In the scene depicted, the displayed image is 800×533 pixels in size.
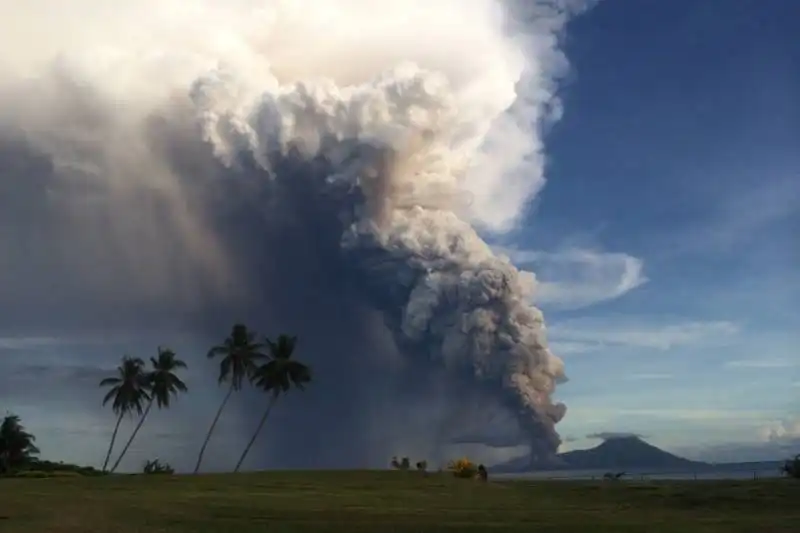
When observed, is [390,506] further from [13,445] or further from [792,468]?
[13,445]

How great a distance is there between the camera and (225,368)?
102625mm

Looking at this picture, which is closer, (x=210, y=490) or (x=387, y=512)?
(x=387, y=512)

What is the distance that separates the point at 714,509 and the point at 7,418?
85938 millimetres

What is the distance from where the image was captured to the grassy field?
37.6m

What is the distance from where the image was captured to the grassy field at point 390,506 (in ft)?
123

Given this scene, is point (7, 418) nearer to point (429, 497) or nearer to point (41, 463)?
point (41, 463)

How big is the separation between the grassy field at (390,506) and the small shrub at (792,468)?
8.18 meters

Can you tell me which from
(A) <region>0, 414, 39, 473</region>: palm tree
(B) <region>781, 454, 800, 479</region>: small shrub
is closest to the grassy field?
(B) <region>781, 454, 800, 479</region>: small shrub

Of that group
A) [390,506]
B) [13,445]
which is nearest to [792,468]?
[390,506]

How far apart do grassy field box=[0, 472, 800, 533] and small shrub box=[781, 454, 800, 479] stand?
8177mm

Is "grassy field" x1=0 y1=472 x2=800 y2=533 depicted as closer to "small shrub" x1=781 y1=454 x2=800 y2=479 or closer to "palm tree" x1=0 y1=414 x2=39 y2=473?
"small shrub" x1=781 y1=454 x2=800 y2=479

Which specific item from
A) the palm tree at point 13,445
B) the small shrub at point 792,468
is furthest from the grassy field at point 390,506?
the palm tree at point 13,445

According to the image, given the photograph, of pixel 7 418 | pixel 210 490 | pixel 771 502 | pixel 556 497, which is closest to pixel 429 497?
pixel 556 497

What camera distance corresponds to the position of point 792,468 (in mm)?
65938
